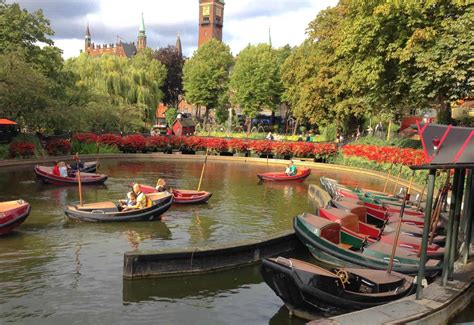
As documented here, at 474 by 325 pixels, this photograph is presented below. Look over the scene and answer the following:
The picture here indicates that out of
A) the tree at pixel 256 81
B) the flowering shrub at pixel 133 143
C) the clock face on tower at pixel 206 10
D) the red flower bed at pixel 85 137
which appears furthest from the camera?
the clock face on tower at pixel 206 10

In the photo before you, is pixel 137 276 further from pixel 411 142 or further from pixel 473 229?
pixel 411 142

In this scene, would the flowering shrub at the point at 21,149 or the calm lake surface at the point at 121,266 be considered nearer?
the calm lake surface at the point at 121,266

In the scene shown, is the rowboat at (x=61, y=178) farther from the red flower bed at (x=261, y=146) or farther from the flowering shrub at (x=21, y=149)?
the red flower bed at (x=261, y=146)

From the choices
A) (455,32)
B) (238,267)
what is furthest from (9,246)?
(455,32)

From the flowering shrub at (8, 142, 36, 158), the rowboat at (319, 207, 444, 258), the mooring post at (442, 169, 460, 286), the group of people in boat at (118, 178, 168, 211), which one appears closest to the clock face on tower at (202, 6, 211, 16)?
the flowering shrub at (8, 142, 36, 158)

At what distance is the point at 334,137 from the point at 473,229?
38.5m

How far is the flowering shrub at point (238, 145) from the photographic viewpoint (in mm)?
43250

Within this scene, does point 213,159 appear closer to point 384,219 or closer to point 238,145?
point 238,145


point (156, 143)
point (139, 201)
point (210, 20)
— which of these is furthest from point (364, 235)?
point (210, 20)

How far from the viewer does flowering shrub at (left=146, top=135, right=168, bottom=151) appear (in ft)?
142

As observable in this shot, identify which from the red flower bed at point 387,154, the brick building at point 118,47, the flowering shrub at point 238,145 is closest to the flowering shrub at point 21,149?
the flowering shrub at point 238,145

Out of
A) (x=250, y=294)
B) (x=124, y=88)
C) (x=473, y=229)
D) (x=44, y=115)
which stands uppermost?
(x=124, y=88)

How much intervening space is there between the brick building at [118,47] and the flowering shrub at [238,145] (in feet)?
318

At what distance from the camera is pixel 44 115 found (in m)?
31.8
